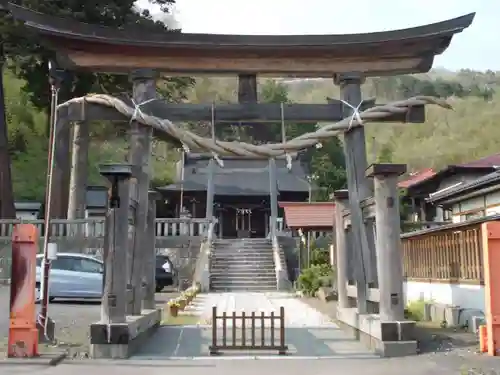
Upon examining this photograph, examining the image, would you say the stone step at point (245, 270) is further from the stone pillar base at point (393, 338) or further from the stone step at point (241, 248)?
the stone pillar base at point (393, 338)

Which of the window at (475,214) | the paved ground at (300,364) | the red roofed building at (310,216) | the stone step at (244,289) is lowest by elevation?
the paved ground at (300,364)

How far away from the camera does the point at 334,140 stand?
48.9 m

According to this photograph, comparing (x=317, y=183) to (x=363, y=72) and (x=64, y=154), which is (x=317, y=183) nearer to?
(x=64, y=154)

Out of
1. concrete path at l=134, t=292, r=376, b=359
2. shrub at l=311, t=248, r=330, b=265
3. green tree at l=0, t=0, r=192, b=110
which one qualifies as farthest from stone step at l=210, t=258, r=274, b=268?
concrete path at l=134, t=292, r=376, b=359

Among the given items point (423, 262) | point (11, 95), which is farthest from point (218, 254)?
point (11, 95)

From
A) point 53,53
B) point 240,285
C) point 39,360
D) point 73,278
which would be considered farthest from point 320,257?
point 39,360

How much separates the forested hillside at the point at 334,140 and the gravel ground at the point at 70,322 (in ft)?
44.3

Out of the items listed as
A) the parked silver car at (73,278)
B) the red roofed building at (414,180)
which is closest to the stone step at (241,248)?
the red roofed building at (414,180)

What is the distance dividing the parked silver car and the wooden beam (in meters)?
10.6

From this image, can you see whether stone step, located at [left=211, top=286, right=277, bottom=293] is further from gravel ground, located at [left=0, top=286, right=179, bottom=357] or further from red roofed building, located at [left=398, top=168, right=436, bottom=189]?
red roofed building, located at [left=398, top=168, right=436, bottom=189]

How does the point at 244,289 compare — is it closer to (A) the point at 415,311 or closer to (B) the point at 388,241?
(A) the point at 415,311

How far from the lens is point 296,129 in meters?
51.3

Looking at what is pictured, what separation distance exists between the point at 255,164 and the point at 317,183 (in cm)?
678

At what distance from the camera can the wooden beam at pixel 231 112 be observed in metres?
11.6
